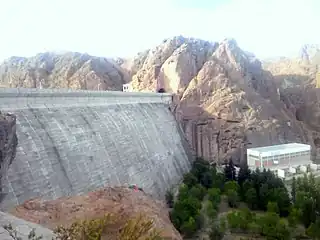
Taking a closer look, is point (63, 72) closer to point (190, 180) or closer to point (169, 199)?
point (190, 180)

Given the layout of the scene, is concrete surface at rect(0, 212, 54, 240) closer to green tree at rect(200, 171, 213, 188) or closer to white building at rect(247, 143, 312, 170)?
green tree at rect(200, 171, 213, 188)

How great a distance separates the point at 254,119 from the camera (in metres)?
23.8

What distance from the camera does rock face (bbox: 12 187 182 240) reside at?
180 inches

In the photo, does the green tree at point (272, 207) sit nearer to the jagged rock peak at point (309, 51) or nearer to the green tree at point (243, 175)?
the green tree at point (243, 175)

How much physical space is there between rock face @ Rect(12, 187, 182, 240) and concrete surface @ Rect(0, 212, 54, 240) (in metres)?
0.25

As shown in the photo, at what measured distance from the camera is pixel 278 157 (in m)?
20.9

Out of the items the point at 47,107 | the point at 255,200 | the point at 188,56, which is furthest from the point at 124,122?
the point at 188,56

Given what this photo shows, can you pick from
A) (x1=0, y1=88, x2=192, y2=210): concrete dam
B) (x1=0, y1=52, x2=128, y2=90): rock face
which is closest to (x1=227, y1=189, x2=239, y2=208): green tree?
(x1=0, y1=88, x2=192, y2=210): concrete dam

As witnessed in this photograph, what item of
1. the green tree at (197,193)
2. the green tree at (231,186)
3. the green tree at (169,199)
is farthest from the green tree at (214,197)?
the green tree at (169,199)

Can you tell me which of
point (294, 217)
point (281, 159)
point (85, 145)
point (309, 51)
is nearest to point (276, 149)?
point (281, 159)

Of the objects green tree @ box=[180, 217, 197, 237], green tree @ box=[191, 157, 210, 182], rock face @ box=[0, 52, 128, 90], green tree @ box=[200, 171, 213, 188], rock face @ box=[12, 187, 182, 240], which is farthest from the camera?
rock face @ box=[0, 52, 128, 90]

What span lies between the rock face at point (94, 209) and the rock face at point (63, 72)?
28501mm

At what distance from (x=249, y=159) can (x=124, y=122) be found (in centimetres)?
822

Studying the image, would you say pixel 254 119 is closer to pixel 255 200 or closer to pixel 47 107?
pixel 255 200
